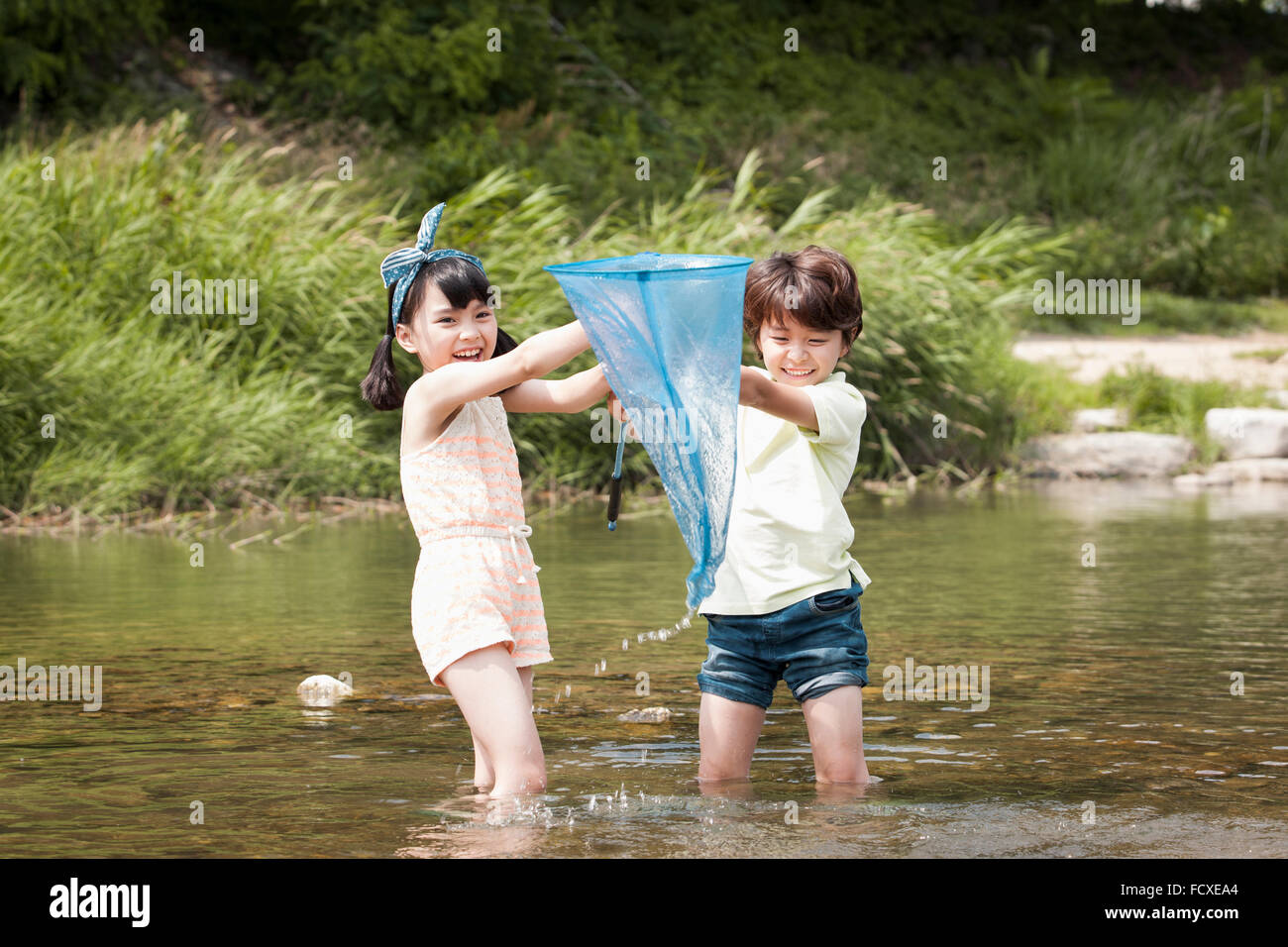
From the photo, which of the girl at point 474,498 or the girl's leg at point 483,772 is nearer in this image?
the girl at point 474,498

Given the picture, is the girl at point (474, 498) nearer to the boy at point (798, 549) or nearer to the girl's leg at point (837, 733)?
the boy at point (798, 549)

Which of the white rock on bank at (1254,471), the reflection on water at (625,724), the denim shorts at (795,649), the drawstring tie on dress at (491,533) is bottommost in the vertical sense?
the reflection on water at (625,724)

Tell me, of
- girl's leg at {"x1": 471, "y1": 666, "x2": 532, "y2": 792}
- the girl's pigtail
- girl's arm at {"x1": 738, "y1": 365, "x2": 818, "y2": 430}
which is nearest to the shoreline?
the girl's pigtail

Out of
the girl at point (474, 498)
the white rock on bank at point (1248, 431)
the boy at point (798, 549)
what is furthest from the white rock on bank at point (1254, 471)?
the girl at point (474, 498)

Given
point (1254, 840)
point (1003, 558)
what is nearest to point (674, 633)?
point (1003, 558)

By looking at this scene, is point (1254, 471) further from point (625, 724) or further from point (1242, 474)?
point (625, 724)

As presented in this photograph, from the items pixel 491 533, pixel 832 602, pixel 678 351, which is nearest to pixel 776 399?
pixel 678 351

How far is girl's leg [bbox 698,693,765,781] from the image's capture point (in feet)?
13.7

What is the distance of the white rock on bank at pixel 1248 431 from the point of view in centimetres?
1504

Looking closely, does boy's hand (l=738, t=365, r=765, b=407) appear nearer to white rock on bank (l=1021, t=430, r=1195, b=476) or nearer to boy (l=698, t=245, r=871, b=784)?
boy (l=698, t=245, r=871, b=784)

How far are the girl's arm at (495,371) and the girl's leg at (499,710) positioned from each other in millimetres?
573

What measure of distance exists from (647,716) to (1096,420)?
36.4ft

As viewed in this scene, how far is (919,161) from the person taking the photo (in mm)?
→ 23844
